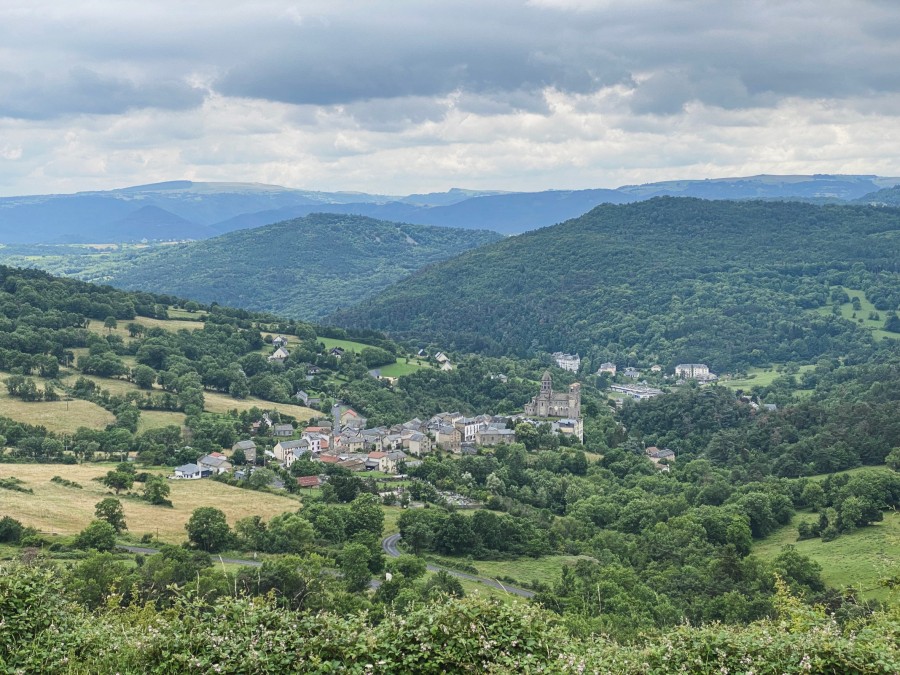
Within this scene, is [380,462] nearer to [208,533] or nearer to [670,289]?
[208,533]

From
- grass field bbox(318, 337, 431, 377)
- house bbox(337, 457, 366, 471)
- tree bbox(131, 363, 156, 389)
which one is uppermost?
tree bbox(131, 363, 156, 389)

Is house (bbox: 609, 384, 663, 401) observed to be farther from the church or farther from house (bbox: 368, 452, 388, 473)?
house (bbox: 368, 452, 388, 473)

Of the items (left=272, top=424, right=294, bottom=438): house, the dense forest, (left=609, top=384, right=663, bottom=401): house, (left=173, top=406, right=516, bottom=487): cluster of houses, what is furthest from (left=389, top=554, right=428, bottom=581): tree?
(left=609, top=384, right=663, bottom=401): house

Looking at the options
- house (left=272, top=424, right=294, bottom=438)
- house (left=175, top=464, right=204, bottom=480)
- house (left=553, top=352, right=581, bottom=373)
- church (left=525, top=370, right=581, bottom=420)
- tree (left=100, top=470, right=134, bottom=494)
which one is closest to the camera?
tree (left=100, top=470, right=134, bottom=494)

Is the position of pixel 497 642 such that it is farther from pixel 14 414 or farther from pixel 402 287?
pixel 402 287

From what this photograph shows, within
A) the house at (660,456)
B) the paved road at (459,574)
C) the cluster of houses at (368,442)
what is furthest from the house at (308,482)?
the house at (660,456)

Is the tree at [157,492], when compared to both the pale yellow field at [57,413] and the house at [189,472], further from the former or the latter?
the pale yellow field at [57,413]
